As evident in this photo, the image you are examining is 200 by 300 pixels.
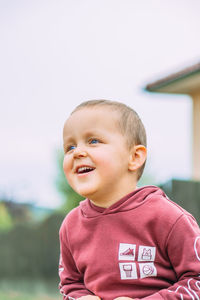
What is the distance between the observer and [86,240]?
2.08 metres

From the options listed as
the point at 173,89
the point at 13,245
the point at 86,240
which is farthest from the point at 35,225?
the point at 86,240

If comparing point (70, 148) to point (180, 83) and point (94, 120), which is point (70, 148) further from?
point (180, 83)

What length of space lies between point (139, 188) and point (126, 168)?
94 millimetres

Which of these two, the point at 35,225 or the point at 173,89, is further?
the point at 173,89

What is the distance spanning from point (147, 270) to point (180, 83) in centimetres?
Result: 999

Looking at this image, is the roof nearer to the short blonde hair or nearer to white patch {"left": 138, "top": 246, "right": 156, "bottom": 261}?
the short blonde hair

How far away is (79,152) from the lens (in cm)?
201

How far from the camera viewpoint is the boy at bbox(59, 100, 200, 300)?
1900 millimetres

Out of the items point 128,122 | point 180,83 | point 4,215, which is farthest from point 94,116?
point 4,215

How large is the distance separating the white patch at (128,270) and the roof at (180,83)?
863 centimetres

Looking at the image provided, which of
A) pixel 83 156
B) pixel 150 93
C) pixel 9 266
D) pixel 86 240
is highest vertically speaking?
pixel 150 93

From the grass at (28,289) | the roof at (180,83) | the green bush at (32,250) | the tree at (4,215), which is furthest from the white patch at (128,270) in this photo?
the tree at (4,215)

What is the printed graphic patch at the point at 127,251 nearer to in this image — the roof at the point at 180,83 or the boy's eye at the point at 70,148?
the boy's eye at the point at 70,148

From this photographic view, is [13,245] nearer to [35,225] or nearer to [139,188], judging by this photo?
[35,225]
